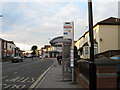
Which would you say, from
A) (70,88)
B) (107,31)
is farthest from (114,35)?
(70,88)

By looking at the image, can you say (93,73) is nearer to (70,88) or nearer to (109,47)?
(70,88)

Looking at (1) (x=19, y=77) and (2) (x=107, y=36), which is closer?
(1) (x=19, y=77)

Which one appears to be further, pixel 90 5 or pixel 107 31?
pixel 107 31

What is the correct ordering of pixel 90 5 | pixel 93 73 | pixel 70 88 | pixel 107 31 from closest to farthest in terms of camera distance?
1. pixel 93 73
2. pixel 90 5
3. pixel 70 88
4. pixel 107 31

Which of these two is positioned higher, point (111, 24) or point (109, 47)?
point (111, 24)

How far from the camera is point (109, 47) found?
124 feet

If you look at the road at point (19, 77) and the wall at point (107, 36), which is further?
the wall at point (107, 36)

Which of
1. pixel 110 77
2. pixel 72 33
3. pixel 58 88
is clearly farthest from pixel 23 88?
pixel 110 77

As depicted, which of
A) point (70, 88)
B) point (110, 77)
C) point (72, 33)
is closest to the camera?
point (110, 77)

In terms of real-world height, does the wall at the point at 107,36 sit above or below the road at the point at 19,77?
above

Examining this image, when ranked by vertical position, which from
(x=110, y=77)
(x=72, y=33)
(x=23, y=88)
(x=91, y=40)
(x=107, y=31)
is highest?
(x=107, y=31)

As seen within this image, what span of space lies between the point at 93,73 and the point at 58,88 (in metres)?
4.51

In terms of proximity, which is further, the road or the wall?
the wall

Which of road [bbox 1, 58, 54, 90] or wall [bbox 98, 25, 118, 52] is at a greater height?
wall [bbox 98, 25, 118, 52]
